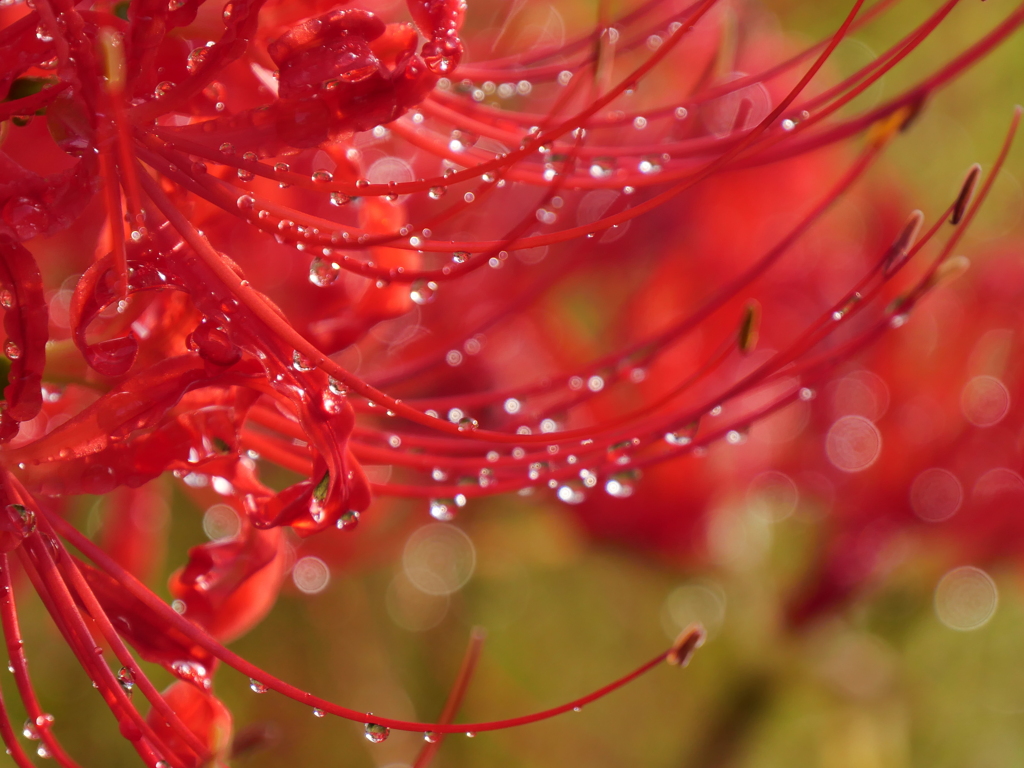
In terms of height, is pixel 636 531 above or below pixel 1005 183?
below

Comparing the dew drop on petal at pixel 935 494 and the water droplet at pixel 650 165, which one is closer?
the water droplet at pixel 650 165

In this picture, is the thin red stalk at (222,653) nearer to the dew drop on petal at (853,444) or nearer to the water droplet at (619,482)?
the water droplet at (619,482)

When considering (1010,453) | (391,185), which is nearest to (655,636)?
(1010,453)

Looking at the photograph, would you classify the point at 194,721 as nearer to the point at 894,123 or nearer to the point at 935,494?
the point at 894,123

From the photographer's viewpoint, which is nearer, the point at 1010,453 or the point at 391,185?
the point at 391,185

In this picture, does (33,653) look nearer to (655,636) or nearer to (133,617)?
(133,617)

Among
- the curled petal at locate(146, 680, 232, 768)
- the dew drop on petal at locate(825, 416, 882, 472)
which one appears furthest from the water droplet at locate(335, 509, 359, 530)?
the dew drop on petal at locate(825, 416, 882, 472)

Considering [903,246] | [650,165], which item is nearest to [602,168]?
[650,165]

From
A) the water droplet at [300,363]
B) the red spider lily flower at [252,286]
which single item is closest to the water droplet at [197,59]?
the red spider lily flower at [252,286]
